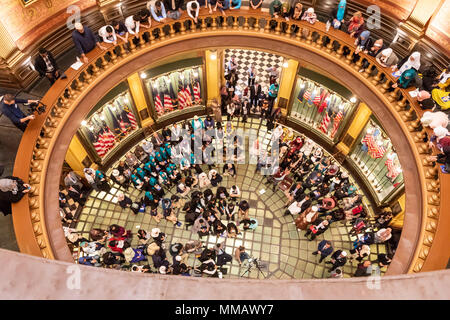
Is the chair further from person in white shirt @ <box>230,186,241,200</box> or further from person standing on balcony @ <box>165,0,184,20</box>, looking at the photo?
person standing on balcony @ <box>165,0,184,20</box>

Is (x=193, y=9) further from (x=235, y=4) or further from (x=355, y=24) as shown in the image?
(x=355, y=24)

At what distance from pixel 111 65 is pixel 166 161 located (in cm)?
440

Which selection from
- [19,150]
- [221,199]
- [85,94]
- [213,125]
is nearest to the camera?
[19,150]

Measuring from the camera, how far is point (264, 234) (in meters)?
12.6

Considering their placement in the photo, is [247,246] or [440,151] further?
[247,246]

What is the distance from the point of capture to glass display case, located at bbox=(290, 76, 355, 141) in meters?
13.3

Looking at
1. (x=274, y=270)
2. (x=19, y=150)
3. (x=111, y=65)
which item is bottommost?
(x=274, y=270)

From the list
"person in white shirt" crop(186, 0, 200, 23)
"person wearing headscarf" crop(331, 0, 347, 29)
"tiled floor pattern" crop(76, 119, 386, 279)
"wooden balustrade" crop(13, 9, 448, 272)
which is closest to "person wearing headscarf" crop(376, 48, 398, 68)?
"wooden balustrade" crop(13, 9, 448, 272)

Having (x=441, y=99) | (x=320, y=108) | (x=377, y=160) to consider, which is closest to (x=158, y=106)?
(x=320, y=108)

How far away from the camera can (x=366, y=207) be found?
43.0 feet

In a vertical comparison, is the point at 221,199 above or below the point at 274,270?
above

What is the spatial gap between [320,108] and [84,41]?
32.6 ft

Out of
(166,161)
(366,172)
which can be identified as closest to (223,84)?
(166,161)
